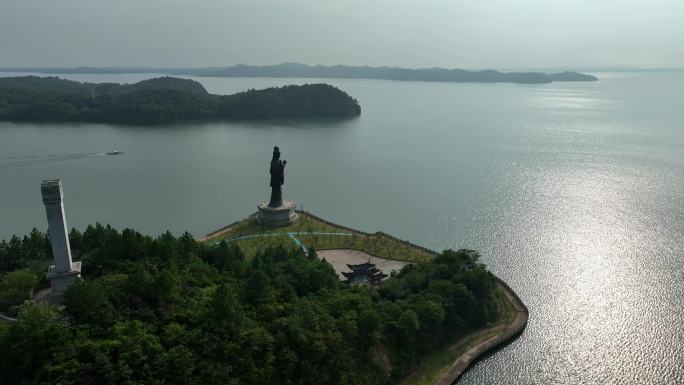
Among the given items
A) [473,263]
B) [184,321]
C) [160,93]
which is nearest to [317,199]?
[473,263]

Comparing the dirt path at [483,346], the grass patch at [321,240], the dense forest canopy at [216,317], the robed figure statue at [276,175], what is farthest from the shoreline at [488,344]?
the robed figure statue at [276,175]

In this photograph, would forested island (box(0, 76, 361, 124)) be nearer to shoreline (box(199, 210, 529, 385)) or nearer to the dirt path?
shoreline (box(199, 210, 529, 385))

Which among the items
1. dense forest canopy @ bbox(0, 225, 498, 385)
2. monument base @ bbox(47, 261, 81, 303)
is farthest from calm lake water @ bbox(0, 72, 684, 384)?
monument base @ bbox(47, 261, 81, 303)

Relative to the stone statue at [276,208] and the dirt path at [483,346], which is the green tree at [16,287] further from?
the stone statue at [276,208]

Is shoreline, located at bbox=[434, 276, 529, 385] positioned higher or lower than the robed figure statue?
Result: lower

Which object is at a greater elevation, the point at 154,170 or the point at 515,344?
the point at 154,170

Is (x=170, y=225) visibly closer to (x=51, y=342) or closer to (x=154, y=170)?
(x=154, y=170)

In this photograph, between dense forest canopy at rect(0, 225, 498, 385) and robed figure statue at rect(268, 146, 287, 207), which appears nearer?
dense forest canopy at rect(0, 225, 498, 385)

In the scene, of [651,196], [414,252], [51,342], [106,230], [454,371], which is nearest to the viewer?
[51,342]

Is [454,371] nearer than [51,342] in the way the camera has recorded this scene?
No
